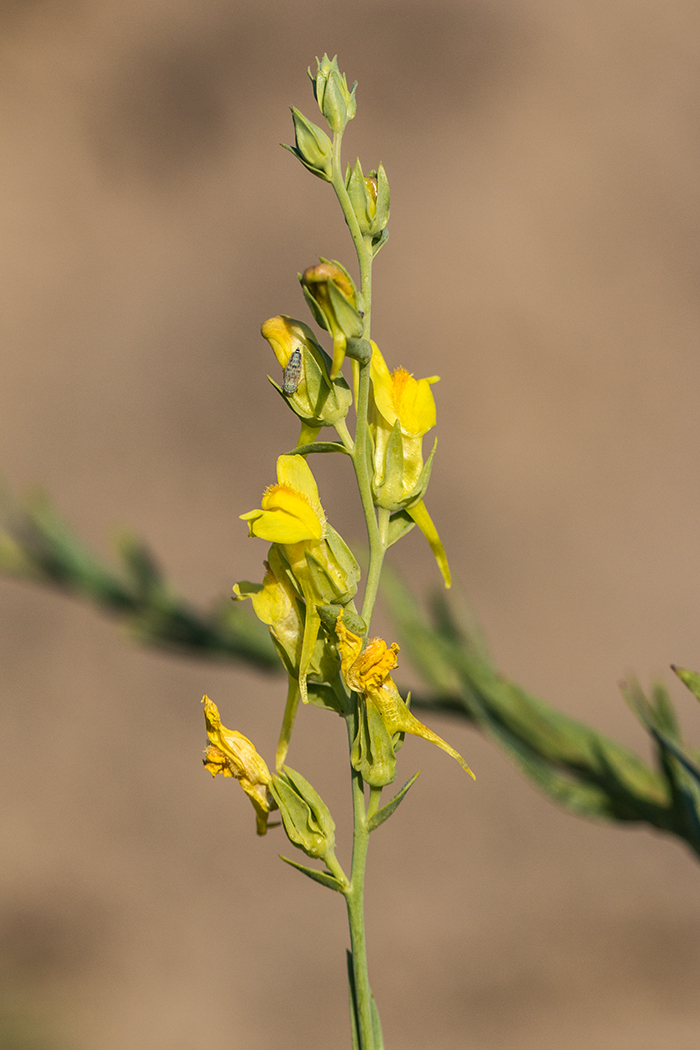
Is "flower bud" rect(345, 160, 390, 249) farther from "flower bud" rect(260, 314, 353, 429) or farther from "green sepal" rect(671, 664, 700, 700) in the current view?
"green sepal" rect(671, 664, 700, 700)

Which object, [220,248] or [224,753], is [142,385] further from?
[224,753]

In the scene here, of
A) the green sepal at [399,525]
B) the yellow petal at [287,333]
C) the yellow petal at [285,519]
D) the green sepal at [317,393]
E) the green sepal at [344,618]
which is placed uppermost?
the yellow petal at [287,333]

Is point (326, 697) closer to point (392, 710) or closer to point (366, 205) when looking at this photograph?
point (392, 710)

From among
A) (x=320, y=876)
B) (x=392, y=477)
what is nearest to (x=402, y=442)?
(x=392, y=477)

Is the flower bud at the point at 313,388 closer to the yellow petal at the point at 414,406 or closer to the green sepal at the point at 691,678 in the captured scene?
the yellow petal at the point at 414,406

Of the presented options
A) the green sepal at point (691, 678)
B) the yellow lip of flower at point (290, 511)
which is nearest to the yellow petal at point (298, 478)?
the yellow lip of flower at point (290, 511)

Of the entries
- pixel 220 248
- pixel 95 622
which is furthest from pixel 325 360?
pixel 220 248
